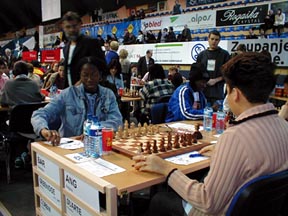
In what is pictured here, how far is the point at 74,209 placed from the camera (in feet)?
5.24

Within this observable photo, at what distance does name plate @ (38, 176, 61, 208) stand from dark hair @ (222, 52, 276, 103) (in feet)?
3.73

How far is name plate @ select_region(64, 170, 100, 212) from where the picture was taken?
142 centimetres

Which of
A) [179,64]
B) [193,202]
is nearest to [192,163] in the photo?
[193,202]

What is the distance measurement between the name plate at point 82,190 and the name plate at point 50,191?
14 centimetres

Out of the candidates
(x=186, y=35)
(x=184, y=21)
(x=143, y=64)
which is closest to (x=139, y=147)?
(x=143, y=64)

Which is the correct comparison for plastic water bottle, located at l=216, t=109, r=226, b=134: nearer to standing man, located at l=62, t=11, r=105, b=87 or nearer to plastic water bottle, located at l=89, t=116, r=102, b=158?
plastic water bottle, located at l=89, t=116, r=102, b=158

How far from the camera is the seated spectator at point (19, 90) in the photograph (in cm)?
364

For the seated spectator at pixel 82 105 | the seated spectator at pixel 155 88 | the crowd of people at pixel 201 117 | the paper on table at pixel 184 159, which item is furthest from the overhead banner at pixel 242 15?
the paper on table at pixel 184 159

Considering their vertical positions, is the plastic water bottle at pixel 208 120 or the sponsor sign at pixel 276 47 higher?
the sponsor sign at pixel 276 47

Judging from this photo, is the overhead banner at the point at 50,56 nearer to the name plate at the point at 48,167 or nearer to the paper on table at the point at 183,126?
the paper on table at the point at 183,126

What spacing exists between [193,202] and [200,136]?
0.95 m

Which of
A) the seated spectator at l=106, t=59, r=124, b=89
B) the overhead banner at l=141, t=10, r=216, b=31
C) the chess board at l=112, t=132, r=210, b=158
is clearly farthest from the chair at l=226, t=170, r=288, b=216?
the overhead banner at l=141, t=10, r=216, b=31

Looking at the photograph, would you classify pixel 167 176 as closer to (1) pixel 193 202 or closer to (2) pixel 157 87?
(1) pixel 193 202

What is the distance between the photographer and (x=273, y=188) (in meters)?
1.07
